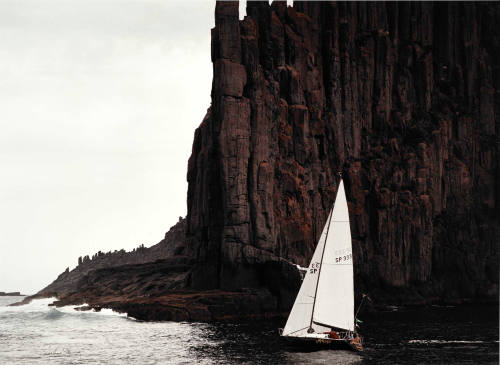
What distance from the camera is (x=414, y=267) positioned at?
152 m

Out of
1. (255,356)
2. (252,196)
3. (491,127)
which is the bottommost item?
(255,356)

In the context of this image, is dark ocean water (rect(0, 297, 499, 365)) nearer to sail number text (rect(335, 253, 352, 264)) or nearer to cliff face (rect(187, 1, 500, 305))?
sail number text (rect(335, 253, 352, 264))

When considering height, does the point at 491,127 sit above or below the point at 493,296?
above

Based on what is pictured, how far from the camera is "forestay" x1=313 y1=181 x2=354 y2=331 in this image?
218 feet

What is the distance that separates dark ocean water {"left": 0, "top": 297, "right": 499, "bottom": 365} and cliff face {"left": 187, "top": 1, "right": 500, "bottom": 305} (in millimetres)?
22861

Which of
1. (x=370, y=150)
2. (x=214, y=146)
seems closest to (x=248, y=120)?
(x=214, y=146)

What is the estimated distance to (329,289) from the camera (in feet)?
219

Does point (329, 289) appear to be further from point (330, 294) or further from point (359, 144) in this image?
point (359, 144)

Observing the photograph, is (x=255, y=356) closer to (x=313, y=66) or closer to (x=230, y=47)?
(x=230, y=47)

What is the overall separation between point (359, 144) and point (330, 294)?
9583 cm

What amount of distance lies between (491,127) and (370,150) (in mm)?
35630

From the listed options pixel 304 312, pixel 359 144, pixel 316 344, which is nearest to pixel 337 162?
pixel 359 144

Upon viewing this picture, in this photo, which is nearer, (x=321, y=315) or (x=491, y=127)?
(x=321, y=315)

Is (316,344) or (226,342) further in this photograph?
(226,342)
